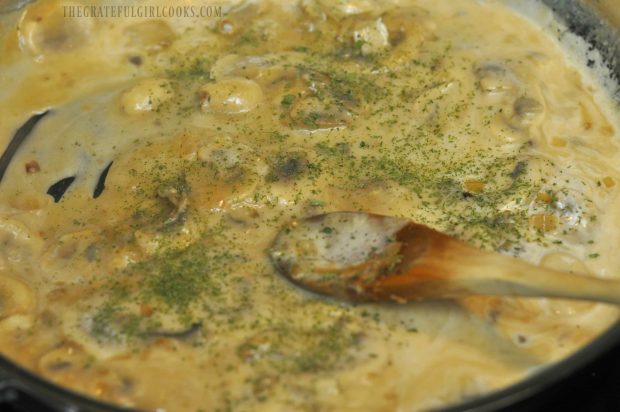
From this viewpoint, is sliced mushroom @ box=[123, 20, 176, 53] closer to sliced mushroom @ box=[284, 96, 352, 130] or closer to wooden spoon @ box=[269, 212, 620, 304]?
sliced mushroom @ box=[284, 96, 352, 130]

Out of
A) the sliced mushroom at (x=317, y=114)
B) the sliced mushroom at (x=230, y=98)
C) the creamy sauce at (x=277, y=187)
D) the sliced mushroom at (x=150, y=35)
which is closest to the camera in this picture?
the creamy sauce at (x=277, y=187)

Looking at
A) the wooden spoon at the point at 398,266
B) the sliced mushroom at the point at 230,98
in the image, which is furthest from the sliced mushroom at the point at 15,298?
the sliced mushroom at the point at 230,98

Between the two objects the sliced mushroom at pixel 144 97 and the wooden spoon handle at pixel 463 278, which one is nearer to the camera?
the wooden spoon handle at pixel 463 278

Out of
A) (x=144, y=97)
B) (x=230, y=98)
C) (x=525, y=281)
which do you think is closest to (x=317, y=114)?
(x=230, y=98)

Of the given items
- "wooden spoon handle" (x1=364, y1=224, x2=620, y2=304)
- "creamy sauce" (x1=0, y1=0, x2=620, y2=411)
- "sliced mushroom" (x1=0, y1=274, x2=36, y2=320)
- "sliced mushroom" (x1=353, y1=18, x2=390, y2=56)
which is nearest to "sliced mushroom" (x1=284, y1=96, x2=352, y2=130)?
"creamy sauce" (x1=0, y1=0, x2=620, y2=411)

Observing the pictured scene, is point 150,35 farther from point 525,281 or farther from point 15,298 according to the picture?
point 525,281

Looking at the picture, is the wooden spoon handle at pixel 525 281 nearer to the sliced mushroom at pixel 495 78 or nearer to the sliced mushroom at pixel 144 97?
the sliced mushroom at pixel 495 78
